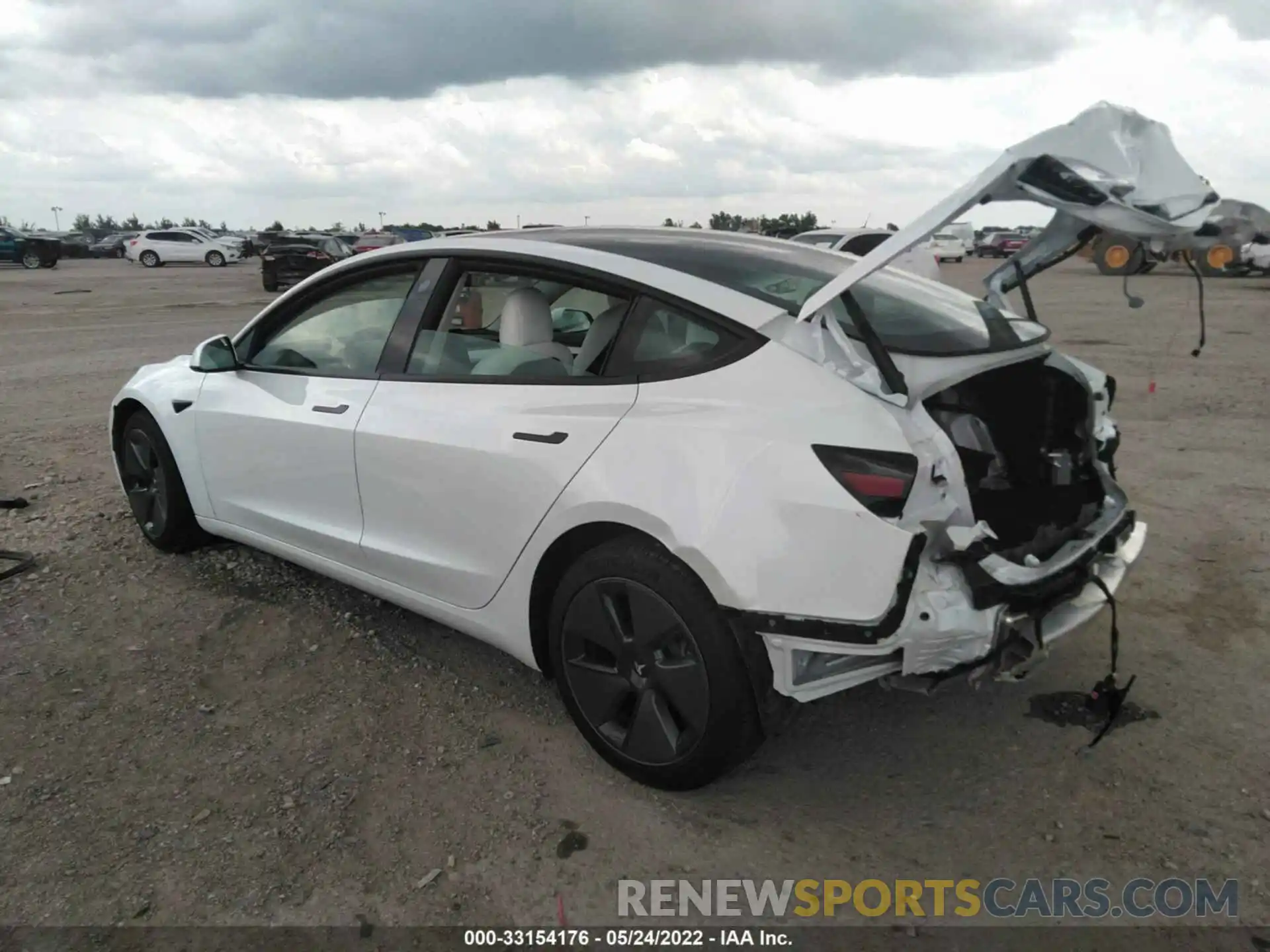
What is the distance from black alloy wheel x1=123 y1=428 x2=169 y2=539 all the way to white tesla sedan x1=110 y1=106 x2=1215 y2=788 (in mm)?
1017

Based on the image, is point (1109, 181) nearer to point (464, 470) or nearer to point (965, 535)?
point (965, 535)

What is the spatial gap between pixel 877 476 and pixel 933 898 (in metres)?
1.12

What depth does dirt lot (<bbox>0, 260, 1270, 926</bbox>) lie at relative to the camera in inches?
97.0

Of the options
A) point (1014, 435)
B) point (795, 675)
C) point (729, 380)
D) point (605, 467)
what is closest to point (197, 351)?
point (605, 467)

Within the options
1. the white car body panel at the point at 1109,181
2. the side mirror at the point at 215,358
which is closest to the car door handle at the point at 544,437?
the white car body panel at the point at 1109,181

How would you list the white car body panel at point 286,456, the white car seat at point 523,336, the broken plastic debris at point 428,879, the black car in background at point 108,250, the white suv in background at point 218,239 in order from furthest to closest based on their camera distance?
the black car in background at point 108,250 → the white suv in background at point 218,239 → the white car body panel at point 286,456 → the white car seat at point 523,336 → the broken plastic debris at point 428,879

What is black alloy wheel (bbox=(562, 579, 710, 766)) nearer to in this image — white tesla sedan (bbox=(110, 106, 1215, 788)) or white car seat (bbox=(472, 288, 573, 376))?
white tesla sedan (bbox=(110, 106, 1215, 788))

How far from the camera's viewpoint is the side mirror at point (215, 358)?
12.9 ft

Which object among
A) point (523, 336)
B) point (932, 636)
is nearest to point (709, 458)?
point (932, 636)

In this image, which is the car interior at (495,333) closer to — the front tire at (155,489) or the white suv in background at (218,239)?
the front tire at (155,489)

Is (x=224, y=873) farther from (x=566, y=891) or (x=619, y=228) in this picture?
(x=619, y=228)

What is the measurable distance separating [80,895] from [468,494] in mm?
1508

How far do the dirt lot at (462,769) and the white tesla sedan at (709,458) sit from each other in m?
0.33

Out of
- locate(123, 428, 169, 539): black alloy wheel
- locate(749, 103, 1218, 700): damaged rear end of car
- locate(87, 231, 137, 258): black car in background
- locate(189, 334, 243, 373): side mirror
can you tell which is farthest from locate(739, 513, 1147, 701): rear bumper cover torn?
locate(87, 231, 137, 258): black car in background
